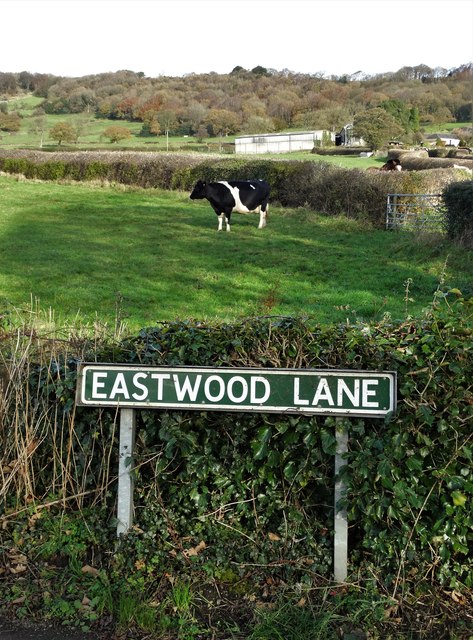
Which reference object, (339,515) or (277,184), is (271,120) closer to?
(277,184)

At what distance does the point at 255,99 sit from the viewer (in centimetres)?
11575

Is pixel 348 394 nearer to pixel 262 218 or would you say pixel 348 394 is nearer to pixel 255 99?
pixel 262 218

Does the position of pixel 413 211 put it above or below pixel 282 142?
below

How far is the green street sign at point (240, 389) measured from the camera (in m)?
4.10

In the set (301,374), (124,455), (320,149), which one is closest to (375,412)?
(301,374)

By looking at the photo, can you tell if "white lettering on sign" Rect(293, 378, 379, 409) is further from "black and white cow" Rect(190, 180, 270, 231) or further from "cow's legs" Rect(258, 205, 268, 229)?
"cow's legs" Rect(258, 205, 268, 229)

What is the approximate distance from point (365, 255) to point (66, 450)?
51.9 feet

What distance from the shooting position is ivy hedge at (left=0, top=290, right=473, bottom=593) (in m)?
4.07

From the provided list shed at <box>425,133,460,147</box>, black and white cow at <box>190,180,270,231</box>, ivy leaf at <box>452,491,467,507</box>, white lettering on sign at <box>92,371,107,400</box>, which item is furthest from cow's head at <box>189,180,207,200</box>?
shed at <box>425,133,460,147</box>

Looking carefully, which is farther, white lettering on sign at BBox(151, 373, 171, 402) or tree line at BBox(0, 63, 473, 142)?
tree line at BBox(0, 63, 473, 142)

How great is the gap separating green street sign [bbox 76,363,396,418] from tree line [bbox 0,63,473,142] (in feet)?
286

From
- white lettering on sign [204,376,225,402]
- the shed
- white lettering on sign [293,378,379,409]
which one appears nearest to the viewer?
white lettering on sign [293,378,379,409]

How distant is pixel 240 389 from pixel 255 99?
383ft

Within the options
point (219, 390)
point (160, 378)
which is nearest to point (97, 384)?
point (160, 378)
